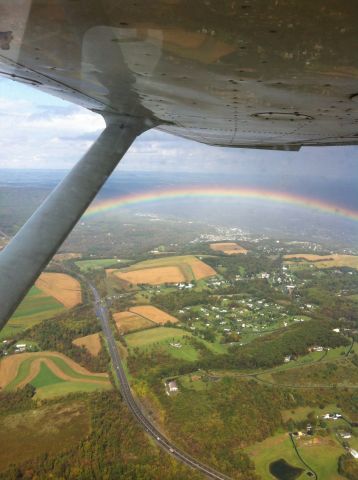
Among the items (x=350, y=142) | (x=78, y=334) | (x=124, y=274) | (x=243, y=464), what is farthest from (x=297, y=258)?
(x=350, y=142)

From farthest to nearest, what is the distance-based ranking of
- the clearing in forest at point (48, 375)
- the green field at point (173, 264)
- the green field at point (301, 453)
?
the green field at point (173, 264) < the clearing in forest at point (48, 375) < the green field at point (301, 453)

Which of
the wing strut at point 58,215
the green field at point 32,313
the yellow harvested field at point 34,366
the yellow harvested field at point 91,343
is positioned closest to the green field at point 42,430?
the yellow harvested field at point 34,366

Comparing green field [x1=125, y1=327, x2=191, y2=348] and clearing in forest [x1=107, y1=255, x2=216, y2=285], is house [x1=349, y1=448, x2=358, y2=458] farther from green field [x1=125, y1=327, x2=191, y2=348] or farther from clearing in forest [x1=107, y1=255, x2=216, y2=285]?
clearing in forest [x1=107, y1=255, x2=216, y2=285]

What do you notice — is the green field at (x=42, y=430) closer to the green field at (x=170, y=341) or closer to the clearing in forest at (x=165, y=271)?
the green field at (x=170, y=341)

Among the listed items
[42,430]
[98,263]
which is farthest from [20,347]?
[98,263]

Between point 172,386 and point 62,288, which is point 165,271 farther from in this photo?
point 172,386

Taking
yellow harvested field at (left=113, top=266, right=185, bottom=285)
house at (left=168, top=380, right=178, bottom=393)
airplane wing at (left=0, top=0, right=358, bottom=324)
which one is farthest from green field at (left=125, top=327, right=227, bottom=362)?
airplane wing at (left=0, top=0, right=358, bottom=324)
